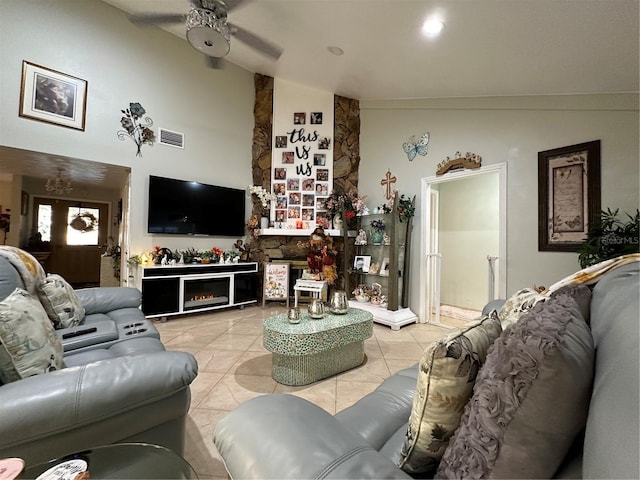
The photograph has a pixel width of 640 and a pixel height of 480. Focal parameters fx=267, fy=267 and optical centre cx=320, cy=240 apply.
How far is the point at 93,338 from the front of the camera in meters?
1.56

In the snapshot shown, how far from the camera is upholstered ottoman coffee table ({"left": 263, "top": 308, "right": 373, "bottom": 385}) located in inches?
74.0

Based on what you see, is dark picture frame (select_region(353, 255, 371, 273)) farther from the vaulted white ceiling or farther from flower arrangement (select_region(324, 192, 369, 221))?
the vaulted white ceiling

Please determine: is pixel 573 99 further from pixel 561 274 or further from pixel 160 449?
pixel 160 449

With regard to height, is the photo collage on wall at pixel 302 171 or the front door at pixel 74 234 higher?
the photo collage on wall at pixel 302 171

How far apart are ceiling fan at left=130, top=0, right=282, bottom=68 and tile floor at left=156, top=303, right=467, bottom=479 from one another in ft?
9.89

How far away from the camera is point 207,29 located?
8.19 ft

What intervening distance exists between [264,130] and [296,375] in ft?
13.4

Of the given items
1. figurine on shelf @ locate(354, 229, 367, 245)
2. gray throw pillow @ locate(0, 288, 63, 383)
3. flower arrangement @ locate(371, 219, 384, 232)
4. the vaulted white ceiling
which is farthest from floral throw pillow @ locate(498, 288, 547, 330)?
figurine on shelf @ locate(354, 229, 367, 245)

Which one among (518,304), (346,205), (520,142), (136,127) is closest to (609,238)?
(520,142)

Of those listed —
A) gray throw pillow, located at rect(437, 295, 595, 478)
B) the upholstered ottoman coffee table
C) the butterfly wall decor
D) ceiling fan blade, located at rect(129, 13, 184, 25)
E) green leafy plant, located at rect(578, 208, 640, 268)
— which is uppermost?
ceiling fan blade, located at rect(129, 13, 184, 25)

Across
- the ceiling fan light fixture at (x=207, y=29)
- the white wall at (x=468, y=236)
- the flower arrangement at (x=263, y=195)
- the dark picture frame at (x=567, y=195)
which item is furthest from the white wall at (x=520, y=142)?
the ceiling fan light fixture at (x=207, y=29)

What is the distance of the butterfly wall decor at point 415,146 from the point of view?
3.61 m

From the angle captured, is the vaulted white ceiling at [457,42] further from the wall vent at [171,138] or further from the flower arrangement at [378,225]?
the flower arrangement at [378,225]

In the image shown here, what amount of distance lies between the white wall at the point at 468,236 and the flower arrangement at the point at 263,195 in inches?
108
